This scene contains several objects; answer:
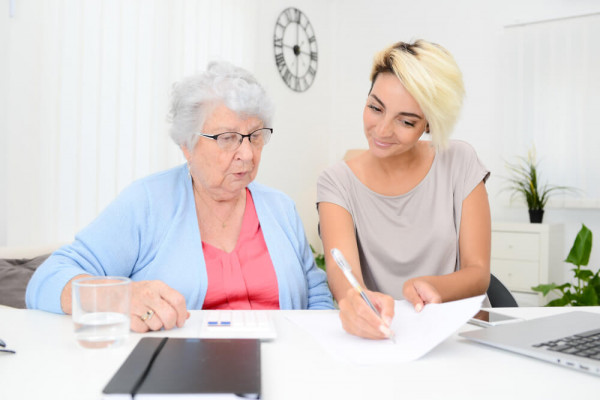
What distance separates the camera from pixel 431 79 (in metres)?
1.44

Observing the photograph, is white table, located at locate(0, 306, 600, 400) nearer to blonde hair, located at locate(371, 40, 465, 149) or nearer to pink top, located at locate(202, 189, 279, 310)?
pink top, located at locate(202, 189, 279, 310)

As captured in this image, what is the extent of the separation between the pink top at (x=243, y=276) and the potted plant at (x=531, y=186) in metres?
2.87

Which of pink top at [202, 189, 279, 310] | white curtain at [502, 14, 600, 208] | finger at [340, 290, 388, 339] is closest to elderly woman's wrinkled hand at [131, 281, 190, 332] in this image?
finger at [340, 290, 388, 339]

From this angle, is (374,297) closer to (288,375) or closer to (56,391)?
(288,375)

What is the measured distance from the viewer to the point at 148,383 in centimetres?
64

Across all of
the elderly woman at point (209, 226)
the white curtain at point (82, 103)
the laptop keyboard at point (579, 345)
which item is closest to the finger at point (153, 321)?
the elderly woman at point (209, 226)

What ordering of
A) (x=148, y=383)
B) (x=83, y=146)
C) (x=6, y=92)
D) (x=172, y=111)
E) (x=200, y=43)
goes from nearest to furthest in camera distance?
1. (x=148, y=383)
2. (x=172, y=111)
3. (x=6, y=92)
4. (x=83, y=146)
5. (x=200, y=43)

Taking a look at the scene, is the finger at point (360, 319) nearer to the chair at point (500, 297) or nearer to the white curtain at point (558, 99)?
the chair at point (500, 297)

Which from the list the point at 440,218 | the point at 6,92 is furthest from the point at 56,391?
the point at 6,92

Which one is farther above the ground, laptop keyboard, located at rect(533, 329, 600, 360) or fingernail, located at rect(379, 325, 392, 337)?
fingernail, located at rect(379, 325, 392, 337)

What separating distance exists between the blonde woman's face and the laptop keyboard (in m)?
0.76

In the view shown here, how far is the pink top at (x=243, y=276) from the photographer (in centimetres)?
136

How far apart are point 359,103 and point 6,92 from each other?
317 centimetres

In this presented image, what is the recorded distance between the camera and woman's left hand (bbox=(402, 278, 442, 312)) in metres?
1.08
